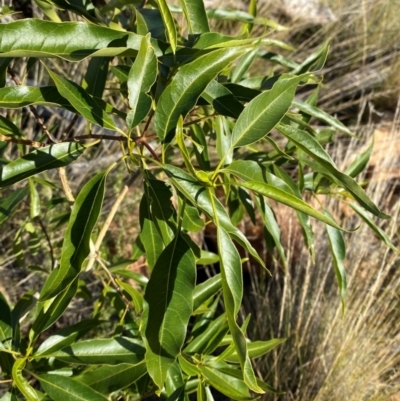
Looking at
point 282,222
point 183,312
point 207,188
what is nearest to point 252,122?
point 207,188

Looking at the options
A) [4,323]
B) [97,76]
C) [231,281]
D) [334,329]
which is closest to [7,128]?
[97,76]

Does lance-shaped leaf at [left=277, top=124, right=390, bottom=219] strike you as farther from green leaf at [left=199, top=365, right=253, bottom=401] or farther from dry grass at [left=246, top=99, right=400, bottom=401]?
dry grass at [left=246, top=99, right=400, bottom=401]

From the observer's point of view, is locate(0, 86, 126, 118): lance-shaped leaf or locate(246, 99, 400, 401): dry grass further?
locate(246, 99, 400, 401): dry grass

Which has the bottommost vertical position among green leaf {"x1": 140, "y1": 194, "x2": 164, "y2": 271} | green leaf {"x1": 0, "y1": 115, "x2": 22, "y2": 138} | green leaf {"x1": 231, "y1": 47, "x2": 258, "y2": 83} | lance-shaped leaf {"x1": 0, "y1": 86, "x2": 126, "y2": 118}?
green leaf {"x1": 140, "y1": 194, "x2": 164, "y2": 271}

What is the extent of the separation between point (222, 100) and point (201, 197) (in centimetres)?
12

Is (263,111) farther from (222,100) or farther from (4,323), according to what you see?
(4,323)

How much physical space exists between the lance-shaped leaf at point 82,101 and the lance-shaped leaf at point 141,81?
0.03 meters

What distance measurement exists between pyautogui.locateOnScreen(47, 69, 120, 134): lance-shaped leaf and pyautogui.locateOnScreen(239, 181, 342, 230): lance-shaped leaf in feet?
0.50

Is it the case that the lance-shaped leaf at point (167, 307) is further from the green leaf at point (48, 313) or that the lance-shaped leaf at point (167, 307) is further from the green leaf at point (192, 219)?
the green leaf at point (48, 313)

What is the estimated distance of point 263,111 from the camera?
1.72 ft

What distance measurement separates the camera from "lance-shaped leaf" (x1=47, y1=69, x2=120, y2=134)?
0.53 metres

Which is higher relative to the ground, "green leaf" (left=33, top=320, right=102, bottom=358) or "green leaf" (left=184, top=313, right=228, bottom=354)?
"green leaf" (left=33, top=320, right=102, bottom=358)

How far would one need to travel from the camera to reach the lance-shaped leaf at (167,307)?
0.52m

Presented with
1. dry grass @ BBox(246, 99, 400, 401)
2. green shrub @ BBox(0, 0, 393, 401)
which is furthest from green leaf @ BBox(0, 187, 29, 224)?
dry grass @ BBox(246, 99, 400, 401)
